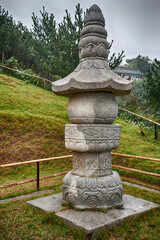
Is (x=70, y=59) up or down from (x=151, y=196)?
up

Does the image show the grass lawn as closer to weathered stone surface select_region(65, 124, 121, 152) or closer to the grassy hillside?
the grassy hillside

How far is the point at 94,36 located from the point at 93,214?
2.66m

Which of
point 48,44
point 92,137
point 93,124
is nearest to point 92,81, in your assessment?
point 93,124

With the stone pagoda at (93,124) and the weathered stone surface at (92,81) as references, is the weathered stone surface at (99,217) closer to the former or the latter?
the stone pagoda at (93,124)

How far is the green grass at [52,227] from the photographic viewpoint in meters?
2.73

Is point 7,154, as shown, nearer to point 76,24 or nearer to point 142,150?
point 142,150

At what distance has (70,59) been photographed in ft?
37.6

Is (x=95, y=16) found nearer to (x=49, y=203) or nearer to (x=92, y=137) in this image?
(x=92, y=137)

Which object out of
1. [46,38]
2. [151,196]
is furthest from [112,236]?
[46,38]

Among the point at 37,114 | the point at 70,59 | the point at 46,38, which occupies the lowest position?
the point at 37,114

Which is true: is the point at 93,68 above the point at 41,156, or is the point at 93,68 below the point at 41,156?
above

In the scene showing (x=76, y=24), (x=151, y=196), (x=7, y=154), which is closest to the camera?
(x=151, y=196)

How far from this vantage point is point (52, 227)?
292 cm

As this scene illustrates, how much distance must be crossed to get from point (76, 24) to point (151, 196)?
971cm
